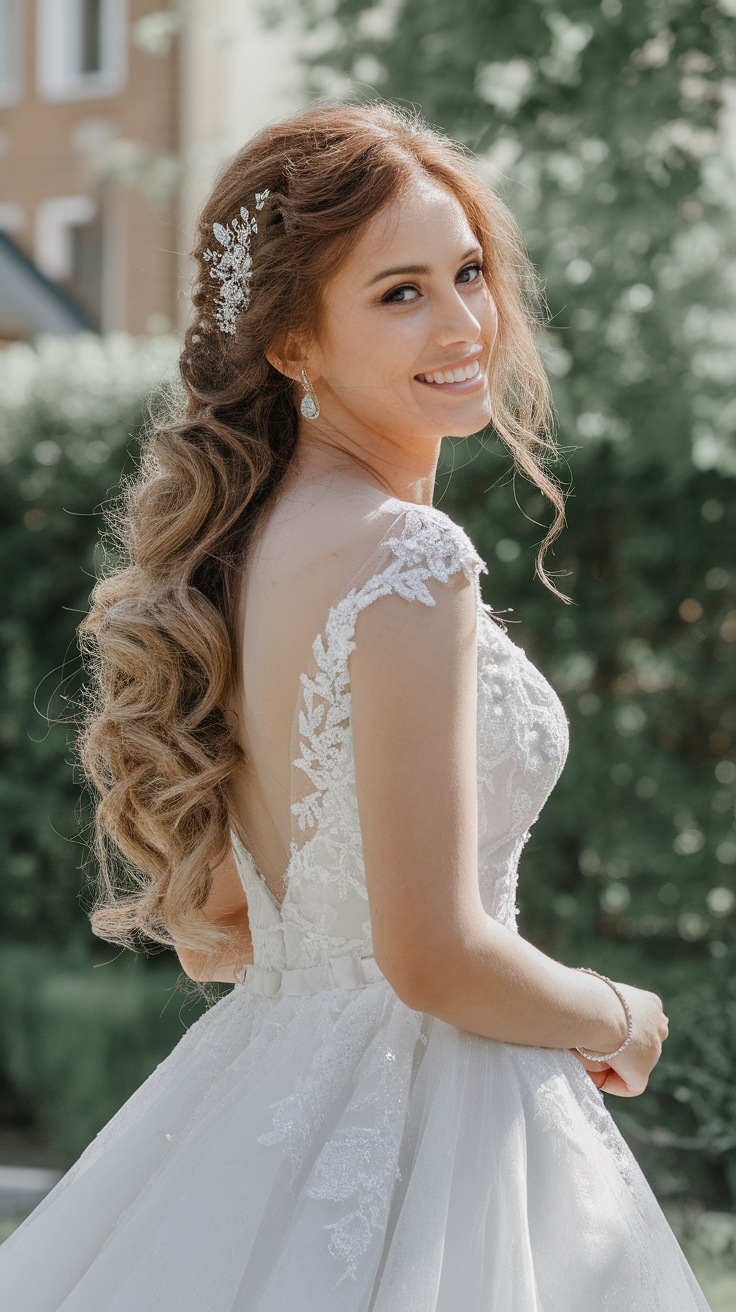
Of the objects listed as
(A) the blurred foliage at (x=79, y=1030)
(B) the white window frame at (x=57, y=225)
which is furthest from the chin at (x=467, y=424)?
(B) the white window frame at (x=57, y=225)

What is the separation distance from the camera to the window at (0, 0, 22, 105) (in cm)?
1334

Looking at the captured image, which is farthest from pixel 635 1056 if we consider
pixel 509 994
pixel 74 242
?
pixel 74 242

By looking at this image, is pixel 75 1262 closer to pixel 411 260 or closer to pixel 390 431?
pixel 390 431

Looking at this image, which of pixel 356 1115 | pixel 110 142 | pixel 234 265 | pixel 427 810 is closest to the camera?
pixel 427 810

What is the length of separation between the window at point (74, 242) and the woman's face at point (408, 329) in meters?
12.3

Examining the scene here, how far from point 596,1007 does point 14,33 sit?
569 inches

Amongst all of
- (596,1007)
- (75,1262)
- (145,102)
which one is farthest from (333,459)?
(145,102)

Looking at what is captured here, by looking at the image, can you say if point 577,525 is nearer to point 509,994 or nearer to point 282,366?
point 282,366

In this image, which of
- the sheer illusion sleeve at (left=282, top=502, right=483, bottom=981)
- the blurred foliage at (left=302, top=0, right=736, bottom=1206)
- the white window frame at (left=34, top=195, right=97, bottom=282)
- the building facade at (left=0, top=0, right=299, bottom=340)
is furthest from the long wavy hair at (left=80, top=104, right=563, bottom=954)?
the white window frame at (left=34, top=195, right=97, bottom=282)

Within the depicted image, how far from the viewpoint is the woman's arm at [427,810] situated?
4.48 ft

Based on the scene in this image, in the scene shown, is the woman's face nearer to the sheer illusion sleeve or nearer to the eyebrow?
the eyebrow

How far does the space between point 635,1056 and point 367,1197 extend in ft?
1.32

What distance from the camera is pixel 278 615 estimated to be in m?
1.56

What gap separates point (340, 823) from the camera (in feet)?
5.06
